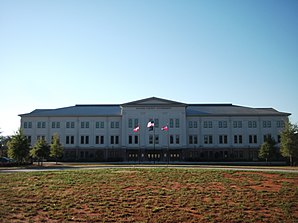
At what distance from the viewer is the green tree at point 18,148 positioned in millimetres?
42438

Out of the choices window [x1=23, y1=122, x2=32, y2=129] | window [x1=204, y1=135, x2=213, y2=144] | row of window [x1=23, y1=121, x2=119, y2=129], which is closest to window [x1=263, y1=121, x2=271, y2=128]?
window [x1=204, y1=135, x2=213, y2=144]

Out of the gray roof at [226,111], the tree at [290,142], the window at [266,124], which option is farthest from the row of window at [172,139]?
the tree at [290,142]

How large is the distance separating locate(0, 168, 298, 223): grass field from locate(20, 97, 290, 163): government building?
3877 centimetres

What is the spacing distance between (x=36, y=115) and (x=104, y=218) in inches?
2250

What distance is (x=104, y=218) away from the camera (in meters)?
15.5

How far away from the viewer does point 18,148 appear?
42.6 metres

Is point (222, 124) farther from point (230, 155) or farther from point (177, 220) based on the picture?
point (177, 220)

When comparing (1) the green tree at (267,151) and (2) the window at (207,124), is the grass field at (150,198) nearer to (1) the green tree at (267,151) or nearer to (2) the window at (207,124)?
(1) the green tree at (267,151)

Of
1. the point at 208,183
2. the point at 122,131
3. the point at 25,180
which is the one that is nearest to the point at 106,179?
Answer: the point at 25,180

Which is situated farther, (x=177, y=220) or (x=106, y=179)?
(x=106, y=179)

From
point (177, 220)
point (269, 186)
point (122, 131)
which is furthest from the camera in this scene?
point (122, 131)

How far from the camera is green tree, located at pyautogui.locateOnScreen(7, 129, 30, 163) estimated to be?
42.4 meters

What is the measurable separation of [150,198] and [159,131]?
46078 millimetres

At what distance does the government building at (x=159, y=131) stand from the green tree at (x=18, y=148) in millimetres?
19504
